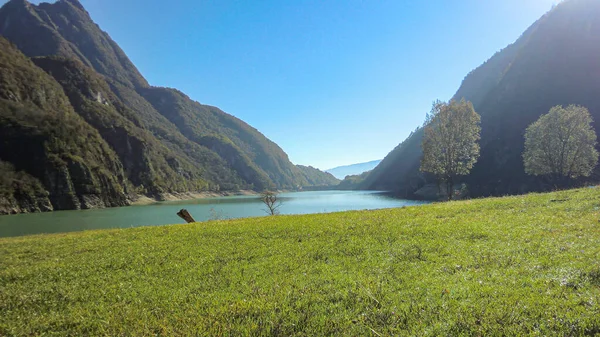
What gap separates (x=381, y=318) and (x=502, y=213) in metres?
12.8

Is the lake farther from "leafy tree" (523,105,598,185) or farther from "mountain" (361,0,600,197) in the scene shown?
"mountain" (361,0,600,197)

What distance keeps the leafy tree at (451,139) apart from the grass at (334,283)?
2681cm

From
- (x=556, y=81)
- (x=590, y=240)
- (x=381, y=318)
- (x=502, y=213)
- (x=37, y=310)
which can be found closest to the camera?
(x=381, y=318)

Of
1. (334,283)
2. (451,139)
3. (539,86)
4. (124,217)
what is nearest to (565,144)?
(451,139)

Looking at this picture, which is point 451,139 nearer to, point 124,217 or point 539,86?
point 124,217

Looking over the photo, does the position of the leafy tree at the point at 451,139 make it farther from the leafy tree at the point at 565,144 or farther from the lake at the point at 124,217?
the lake at the point at 124,217

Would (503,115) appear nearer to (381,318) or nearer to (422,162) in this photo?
(422,162)

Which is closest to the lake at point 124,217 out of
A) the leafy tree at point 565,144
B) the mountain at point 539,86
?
the leafy tree at point 565,144

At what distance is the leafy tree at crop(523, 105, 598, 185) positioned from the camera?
4406cm

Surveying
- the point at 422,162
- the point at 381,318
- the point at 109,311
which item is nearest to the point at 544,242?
the point at 381,318

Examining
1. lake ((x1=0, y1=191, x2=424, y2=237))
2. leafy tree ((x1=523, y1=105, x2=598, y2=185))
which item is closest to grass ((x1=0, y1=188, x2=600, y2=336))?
lake ((x1=0, y1=191, x2=424, y2=237))

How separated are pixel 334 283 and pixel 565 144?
56.2 metres

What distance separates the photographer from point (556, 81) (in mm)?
129875

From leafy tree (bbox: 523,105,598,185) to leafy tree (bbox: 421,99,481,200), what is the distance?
16643 millimetres
